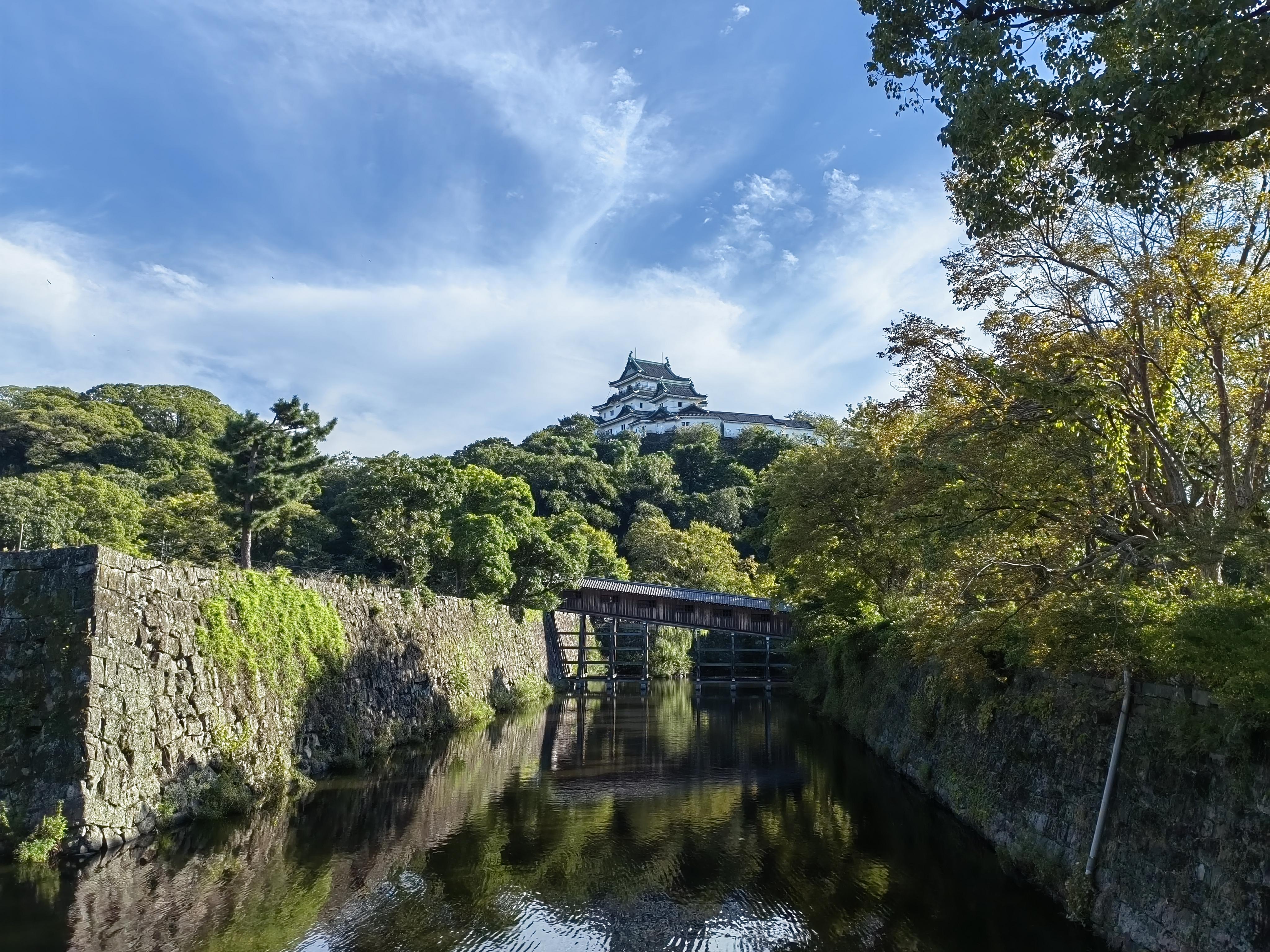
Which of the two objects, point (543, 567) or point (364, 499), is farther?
point (543, 567)

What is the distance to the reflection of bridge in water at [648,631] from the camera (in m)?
36.9

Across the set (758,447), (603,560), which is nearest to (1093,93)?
(603,560)

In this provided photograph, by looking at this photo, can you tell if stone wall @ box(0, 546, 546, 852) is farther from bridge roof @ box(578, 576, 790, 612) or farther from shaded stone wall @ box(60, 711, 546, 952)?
bridge roof @ box(578, 576, 790, 612)

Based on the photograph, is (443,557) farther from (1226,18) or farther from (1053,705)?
(1226,18)

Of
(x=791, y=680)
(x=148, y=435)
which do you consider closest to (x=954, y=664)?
(x=791, y=680)

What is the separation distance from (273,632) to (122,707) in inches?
175

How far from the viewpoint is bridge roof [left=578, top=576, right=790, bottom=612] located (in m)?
36.5

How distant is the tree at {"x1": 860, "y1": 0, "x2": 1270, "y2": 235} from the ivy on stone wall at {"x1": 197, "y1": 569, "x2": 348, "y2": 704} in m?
13.0

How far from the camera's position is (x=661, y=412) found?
298 feet

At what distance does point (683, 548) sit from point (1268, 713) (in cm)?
4265

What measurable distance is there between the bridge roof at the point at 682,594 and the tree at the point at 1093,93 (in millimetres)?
29571

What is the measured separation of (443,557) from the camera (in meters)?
29.9

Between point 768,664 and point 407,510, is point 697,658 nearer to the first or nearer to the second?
point 768,664

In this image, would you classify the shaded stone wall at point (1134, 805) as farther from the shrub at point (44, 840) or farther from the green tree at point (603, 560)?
the green tree at point (603, 560)
